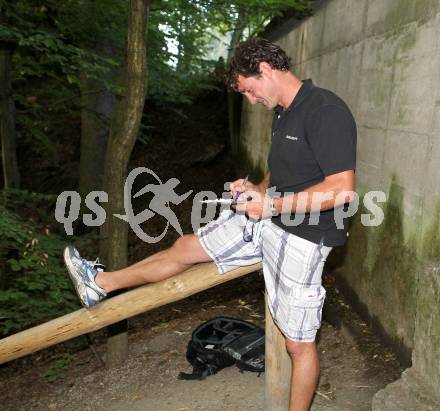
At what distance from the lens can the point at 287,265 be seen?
9.36 feet

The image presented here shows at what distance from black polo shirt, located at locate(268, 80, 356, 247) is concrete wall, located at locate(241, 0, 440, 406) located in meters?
0.60

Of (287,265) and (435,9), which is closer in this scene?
(287,265)

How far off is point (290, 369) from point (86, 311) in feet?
4.27

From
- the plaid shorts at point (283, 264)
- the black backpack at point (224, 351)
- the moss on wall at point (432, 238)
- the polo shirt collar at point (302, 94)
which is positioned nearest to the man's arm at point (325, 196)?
Answer: the plaid shorts at point (283, 264)

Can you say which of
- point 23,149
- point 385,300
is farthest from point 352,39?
point 23,149

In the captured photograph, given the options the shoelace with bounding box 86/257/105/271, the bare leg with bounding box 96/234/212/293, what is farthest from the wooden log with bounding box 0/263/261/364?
the shoelace with bounding box 86/257/105/271

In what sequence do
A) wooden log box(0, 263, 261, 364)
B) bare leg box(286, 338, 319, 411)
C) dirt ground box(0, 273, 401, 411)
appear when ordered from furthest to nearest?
dirt ground box(0, 273, 401, 411)
wooden log box(0, 263, 261, 364)
bare leg box(286, 338, 319, 411)

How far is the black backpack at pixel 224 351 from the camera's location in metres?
4.28

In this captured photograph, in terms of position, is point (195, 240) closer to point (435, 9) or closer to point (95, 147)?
point (435, 9)

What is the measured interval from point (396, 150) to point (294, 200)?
6.47 feet

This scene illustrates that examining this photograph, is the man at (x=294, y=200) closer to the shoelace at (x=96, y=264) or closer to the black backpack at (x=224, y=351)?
the shoelace at (x=96, y=264)

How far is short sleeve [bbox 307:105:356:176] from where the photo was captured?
2.52 m

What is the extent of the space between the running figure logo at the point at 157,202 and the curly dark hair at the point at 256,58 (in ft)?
21.1

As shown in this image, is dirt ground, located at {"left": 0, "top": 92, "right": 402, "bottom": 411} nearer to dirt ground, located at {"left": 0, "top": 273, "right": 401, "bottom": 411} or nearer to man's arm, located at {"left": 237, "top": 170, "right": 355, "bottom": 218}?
dirt ground, located at {"left": 0, "top": 273, "right": 401, "bottom": 411}
